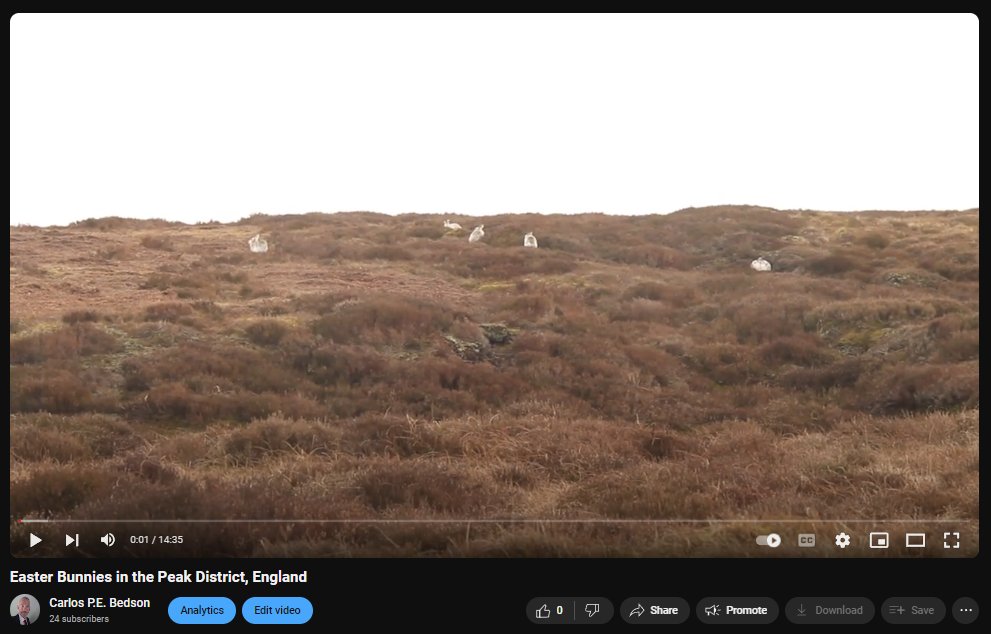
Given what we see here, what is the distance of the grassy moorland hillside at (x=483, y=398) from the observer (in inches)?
196

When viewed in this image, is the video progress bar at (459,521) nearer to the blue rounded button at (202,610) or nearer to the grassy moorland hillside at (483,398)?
the grassy moorland hillside at (483,398)

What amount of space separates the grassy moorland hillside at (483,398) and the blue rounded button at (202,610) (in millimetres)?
635

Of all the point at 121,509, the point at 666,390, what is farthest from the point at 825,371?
the point at 121,509

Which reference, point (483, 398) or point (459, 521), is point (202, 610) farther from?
point (483, 398)

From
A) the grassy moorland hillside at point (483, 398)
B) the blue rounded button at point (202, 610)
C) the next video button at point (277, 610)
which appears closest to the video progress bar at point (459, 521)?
the grassy moorland hillside at point (483, 398)

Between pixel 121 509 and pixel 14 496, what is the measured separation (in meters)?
1.46

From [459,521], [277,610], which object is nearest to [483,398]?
[459,521]

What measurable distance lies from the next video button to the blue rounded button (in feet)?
0.24

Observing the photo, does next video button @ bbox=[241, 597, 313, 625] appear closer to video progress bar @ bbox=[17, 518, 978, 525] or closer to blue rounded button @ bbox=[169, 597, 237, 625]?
blue rounded button @ bbox=[169, 597, 237, 625]

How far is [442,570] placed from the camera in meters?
3.38

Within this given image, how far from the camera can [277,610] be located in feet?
10.7

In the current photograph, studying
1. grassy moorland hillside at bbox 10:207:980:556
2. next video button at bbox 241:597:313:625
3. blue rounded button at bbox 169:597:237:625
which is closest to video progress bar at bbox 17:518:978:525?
grassy moorland hillside at bbox 10:207:980:556

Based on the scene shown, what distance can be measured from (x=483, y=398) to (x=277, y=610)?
8.46m

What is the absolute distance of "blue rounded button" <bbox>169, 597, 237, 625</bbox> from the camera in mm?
3236
